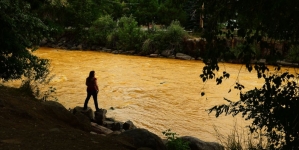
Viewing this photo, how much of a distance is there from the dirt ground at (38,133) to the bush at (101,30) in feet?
105

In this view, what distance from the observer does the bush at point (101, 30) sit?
40.2 m

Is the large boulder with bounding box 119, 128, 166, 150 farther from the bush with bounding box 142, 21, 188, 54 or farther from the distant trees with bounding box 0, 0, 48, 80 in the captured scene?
the bush with bounding box 142, 21, 188, 54

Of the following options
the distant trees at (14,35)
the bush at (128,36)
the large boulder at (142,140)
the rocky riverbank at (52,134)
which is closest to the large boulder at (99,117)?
the rocky riverbank at (52,134)

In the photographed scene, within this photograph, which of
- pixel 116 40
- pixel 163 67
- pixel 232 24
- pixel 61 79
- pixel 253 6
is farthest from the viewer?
pixel 116 40

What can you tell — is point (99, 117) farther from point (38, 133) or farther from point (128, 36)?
point (128, 36)

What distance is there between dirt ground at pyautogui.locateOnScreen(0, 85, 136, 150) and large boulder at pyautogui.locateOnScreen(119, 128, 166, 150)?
245mm

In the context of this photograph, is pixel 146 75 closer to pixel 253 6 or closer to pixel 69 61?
pixel 69 61

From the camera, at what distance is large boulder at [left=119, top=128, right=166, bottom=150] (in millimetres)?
7395

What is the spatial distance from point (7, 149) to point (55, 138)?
1026 mm

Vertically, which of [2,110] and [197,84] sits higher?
[2,110]

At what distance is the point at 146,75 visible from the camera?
2430cm

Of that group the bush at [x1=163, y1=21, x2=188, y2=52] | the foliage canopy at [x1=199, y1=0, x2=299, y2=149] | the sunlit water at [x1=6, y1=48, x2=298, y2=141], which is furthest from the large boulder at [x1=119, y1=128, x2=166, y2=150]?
the bush at [x1=163, y1=21, x2=188, y2=52]

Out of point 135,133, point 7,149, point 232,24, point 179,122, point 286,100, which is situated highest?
point 232,24

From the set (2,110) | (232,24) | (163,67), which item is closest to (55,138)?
(2,110)
